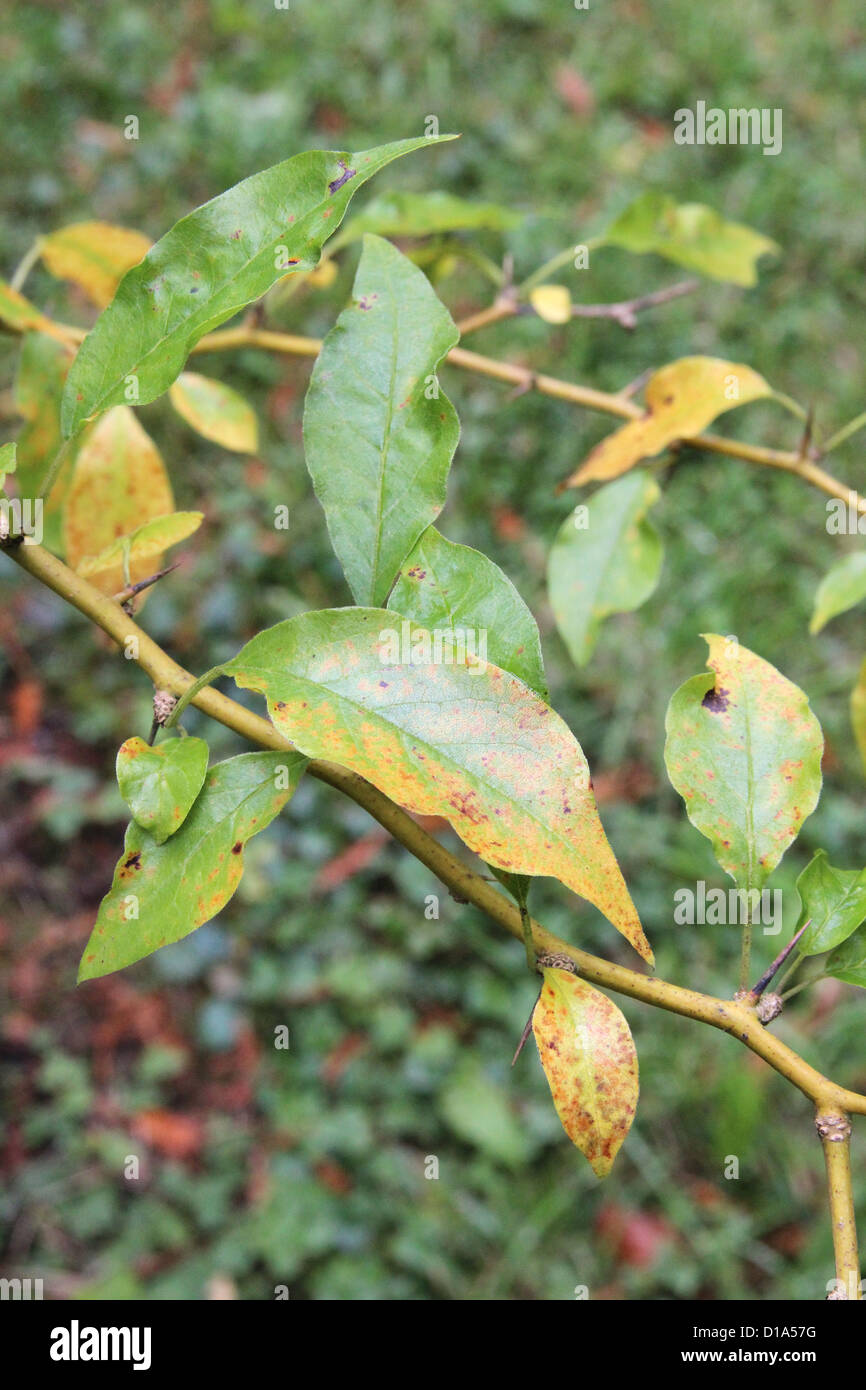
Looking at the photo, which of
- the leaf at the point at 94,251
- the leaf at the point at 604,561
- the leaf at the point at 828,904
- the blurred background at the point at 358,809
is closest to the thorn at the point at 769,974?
the leaf at the point at 828,904

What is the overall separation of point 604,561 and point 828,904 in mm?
474

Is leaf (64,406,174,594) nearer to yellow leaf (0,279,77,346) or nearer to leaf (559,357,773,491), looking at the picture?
yellow leaf (0,279,77,346)

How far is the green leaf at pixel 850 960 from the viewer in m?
0.65

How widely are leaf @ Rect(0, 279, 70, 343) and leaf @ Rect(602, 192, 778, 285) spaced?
533 mm

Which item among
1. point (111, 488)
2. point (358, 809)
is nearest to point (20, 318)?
point (111, 488)

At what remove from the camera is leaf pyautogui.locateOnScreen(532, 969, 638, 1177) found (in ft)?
1.92

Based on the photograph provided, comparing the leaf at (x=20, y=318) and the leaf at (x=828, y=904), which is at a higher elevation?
the leaf at (x=20, y=318)

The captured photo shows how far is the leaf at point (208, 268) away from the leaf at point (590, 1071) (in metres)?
0.42

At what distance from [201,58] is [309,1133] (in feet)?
10.7

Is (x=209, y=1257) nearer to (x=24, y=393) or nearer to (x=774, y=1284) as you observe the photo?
(x=774, y=1284)

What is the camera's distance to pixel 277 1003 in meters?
2.52

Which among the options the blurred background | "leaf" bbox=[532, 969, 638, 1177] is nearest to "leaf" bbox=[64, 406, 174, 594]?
"leaf" bbox=[532, 969, 638, 1177]

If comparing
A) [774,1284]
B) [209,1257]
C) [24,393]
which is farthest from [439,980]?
[24,393]
